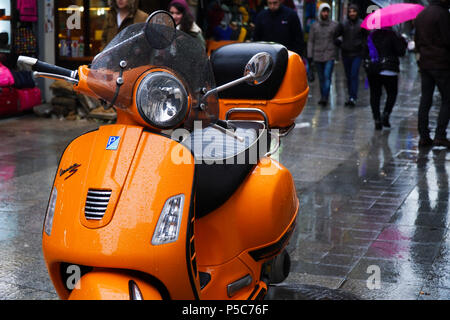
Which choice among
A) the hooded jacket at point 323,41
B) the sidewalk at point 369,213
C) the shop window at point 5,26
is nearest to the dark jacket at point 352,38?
the hooded jacket at point 323,41

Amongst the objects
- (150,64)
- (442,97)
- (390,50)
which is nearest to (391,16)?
(390,50)

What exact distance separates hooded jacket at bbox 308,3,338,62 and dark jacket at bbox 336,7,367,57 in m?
0.18

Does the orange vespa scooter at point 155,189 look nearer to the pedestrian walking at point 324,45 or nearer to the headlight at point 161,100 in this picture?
the headlight at point 161,100

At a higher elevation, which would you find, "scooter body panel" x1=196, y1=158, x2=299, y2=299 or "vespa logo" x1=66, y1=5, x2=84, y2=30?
"scooter body panel" x1=196, y1=158, x2=299, y2=299

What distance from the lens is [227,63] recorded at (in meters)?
4.11

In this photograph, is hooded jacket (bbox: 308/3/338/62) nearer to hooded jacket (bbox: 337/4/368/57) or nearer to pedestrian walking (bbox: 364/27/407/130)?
hooded jacket (bbox: 337/4/368/57)

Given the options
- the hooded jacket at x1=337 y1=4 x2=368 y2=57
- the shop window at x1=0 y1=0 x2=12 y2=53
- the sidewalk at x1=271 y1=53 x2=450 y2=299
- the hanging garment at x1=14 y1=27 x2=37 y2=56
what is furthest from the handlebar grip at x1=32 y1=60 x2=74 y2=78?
the hooded jacket at x1=337 y1=4 x2=368 y2=57

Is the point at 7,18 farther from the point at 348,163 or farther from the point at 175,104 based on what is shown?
the point at 175,104

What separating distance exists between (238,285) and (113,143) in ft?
3.24

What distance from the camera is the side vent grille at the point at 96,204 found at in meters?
2.65

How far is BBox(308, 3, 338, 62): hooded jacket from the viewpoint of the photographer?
13.7 meters

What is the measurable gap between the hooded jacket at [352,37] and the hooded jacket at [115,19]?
250 inches

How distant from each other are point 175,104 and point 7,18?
8676 mm

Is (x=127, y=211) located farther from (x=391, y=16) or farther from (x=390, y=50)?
(x=391, y=16)
